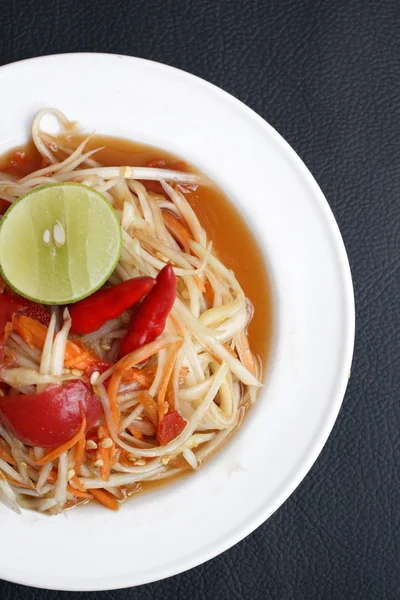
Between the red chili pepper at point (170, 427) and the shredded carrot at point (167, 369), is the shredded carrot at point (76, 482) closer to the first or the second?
the red chili pepper at point (170, 427)

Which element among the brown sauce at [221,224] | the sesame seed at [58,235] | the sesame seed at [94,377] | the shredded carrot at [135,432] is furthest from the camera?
the brown sauce at [221,224]

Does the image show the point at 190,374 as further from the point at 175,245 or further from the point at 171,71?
the point at 171,71

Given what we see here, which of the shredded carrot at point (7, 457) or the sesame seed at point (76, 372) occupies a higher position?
the sesame seed at point (76, 372)

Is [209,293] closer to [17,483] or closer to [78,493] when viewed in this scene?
[78,493]

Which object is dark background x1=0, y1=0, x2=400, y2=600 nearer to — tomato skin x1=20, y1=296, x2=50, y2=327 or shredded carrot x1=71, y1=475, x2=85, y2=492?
shredded carrot x1=71, y1=475, x2=85, y2=492

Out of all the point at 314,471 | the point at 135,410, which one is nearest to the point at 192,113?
the point at 135,410

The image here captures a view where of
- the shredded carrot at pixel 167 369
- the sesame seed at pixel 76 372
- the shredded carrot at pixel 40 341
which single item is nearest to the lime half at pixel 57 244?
the shredded carrot at pixel 40 341

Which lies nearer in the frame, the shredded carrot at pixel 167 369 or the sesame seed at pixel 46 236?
the sesame seed at pixel 46 236
